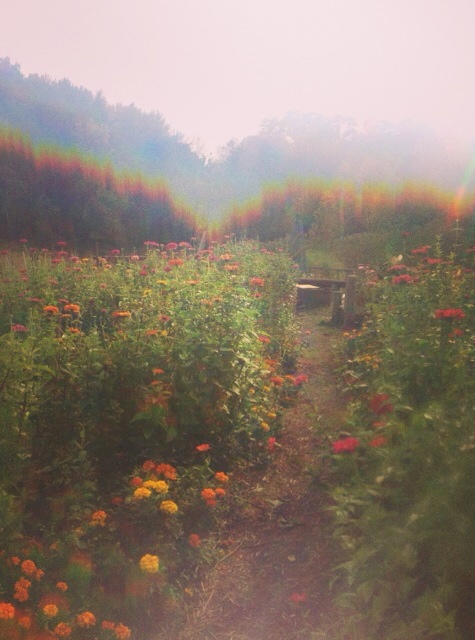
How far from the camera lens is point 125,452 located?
3.46 m

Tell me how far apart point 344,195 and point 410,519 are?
10.6m

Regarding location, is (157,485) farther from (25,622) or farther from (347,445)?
(347,445)

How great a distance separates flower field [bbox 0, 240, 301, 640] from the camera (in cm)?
223

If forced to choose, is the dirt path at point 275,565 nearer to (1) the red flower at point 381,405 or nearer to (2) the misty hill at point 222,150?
(1) the red flower at point 381,405

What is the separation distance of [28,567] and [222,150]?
11950mm

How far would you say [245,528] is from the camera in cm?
296

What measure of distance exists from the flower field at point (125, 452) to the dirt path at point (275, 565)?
12cm

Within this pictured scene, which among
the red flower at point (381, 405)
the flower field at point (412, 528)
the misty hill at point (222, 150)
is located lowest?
the flower field at point (412, 528)

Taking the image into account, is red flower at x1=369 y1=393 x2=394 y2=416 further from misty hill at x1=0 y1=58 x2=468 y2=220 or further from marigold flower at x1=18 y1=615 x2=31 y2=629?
misty hill at x1=0 y1=58 x2=468 y2=220

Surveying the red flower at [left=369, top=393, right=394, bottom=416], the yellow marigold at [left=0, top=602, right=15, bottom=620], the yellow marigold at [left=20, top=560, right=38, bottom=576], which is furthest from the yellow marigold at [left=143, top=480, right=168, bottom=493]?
the red flower at [left=369, top=393, right=394, bottom=416]

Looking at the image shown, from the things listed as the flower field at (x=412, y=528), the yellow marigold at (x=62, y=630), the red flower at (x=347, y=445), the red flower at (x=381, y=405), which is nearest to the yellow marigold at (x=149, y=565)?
the yellow marigold at (x=62, y=630)

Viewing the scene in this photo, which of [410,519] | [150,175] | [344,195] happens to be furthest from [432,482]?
[150,175]

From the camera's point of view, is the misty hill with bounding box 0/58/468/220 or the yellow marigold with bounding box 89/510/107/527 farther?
the misty hill with bounding box 0/58/468/220

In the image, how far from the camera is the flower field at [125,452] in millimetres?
2230
